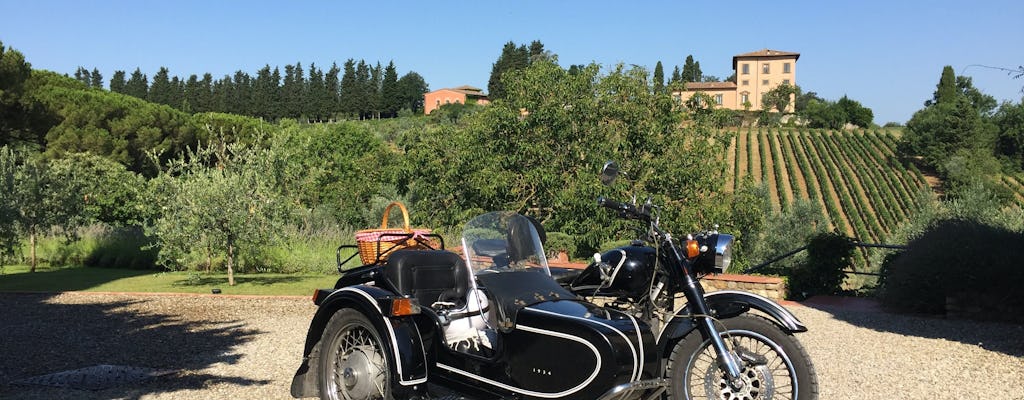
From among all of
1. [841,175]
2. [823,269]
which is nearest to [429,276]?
[823,269]

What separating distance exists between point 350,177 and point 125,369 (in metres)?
42.6

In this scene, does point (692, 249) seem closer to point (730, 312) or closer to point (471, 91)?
point (730, 312)

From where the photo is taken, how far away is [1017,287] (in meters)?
9.13

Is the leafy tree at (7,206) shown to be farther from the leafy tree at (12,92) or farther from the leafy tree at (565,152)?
the leafy tree at (12,92)

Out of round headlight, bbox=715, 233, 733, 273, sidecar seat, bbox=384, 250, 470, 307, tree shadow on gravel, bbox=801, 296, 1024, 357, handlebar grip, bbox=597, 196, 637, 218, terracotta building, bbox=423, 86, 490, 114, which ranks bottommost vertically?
tree shadow on gravel, bbox=801, 296, 1024, 357

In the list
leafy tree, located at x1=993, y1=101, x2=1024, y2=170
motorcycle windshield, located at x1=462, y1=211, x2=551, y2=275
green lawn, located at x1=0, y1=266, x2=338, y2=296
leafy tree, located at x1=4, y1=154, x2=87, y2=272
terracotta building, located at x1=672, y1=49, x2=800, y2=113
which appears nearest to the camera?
motorcycle windshield, located at x1=462, y1=211, x2=551, y2=275

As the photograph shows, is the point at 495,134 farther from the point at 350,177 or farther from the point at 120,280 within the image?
the point at 350,177

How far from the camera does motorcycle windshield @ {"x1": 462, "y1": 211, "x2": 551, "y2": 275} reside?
438 cm

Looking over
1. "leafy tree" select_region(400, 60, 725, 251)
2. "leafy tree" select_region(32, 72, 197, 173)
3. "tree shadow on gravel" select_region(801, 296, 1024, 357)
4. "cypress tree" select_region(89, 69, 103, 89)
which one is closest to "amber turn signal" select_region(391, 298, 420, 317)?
"tree shadow on gravel" select_region(801, 296, 1024, 357)

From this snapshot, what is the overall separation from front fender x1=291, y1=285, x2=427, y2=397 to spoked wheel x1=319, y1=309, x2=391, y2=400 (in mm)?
91

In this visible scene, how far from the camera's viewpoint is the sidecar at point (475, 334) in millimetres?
3693

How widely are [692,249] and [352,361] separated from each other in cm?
219

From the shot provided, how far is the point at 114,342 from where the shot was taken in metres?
7.53

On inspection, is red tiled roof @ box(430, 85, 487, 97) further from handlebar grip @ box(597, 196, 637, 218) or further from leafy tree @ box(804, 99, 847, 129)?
handlebar grip @ box(597, 196, 637, 218)
